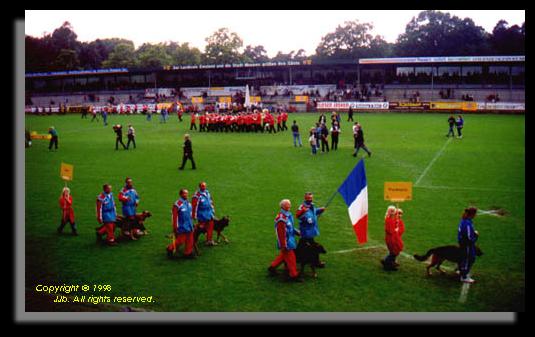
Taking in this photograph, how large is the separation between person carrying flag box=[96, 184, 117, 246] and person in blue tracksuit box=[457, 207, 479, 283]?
8.35m

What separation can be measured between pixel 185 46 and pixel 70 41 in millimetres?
23500

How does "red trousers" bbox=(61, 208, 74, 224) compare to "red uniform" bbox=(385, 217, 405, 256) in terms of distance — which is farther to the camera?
"red trousers" bbox=(61, 208, 74, 224)

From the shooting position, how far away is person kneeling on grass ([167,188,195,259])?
1122 cm

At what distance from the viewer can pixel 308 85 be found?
6456 centimetres

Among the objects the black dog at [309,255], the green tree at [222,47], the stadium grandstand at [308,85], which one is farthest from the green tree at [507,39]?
the black dog at [309,255]

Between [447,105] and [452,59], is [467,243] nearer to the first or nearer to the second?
[447,105]

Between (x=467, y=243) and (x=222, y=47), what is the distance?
90.6 m

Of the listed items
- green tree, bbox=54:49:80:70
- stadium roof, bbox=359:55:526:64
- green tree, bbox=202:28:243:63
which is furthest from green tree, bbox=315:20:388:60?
green tree, bbox=54:49:80:70

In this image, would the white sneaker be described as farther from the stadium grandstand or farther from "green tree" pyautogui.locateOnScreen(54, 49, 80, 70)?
"green tree" pyautogui.locateOnScreen(54, 49, 80, 70)

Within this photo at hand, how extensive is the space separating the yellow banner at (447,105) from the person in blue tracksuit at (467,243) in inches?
1738

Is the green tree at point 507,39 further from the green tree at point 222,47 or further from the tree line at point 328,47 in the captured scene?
the green tree at point 222,47

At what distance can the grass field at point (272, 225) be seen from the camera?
9453mm

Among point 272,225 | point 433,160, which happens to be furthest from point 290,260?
point 433,160
